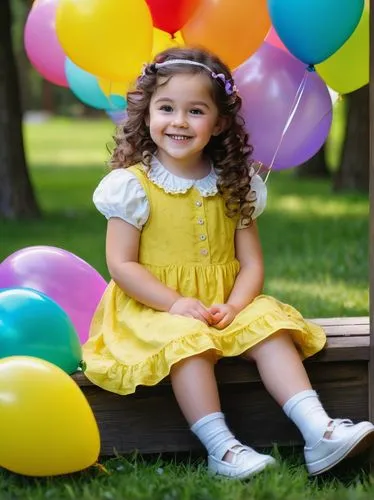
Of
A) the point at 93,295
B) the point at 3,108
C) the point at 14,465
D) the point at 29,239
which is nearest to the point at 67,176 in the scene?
the point at 3,108

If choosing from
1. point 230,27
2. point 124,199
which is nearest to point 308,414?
point 124,199

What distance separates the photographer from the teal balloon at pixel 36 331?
122 inches

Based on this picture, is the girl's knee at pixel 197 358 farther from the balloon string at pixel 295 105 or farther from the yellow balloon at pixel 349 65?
the yellow balloon at pixel 349 65

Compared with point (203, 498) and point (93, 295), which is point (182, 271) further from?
point (203, 498)

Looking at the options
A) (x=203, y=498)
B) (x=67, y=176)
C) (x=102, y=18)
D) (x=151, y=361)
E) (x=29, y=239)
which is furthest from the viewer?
(x=67, y=176)

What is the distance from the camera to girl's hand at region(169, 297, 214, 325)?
3.11 metres

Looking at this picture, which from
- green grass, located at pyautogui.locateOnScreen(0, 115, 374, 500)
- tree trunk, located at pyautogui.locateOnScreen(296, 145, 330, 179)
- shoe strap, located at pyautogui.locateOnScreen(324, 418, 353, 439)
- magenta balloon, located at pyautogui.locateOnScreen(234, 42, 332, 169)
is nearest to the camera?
green grass, located at pyautogui.locateOnScreen(0, 115, 374, 500)

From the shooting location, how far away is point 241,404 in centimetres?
325

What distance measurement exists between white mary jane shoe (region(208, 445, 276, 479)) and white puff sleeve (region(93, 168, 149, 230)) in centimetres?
72

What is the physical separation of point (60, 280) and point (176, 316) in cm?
68

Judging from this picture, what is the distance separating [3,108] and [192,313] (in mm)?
5831

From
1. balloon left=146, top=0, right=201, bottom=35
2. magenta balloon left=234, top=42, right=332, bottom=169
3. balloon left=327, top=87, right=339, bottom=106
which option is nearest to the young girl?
magenta balloon left=234, top=42, right=332, bottom=169

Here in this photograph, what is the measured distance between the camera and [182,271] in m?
3.25

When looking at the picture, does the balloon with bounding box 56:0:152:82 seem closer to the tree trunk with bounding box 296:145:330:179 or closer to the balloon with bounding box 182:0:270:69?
the balloon with bounding box 182:0:270:69
